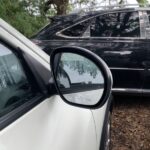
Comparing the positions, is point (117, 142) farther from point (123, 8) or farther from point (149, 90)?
point (123, 8)

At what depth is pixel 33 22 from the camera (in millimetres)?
9375

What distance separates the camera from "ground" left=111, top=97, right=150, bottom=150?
5.01m

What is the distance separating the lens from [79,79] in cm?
228

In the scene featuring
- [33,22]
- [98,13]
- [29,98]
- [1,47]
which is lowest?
[33,22]

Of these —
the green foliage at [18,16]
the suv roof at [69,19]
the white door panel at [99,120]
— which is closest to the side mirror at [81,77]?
the white door panel at [99,120]

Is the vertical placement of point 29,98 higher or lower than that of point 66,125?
higher

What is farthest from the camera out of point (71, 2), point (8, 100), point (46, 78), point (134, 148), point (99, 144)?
point (71, 2)

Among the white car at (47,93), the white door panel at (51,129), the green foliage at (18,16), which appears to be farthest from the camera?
the green foliage at (18,16)

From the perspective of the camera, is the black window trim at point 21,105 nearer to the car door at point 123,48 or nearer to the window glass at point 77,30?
the car door at point 123,48

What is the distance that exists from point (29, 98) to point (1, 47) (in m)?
0.28

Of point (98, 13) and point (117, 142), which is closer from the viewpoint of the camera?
point (117, 142)

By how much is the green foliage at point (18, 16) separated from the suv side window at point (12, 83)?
21.5ft

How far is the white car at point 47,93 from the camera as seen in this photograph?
5.91 ft

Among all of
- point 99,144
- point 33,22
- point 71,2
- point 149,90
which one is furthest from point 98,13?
point 71,2
